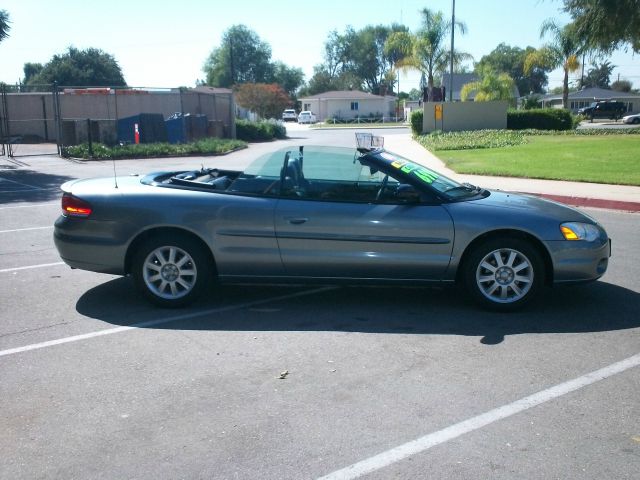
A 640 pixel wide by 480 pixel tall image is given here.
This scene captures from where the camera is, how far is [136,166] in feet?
71.4

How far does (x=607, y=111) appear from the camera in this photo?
59500 millimetres

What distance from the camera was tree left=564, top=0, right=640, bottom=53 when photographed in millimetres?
21375

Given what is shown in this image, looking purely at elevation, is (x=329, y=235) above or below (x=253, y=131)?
below

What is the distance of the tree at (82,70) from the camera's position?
7506 centimetres

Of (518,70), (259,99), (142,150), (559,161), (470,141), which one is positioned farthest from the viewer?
(518,70)

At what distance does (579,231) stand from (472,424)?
2.70m

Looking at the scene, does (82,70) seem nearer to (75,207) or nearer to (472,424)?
(75,207)

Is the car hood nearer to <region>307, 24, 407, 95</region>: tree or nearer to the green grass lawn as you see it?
the green grass lawn

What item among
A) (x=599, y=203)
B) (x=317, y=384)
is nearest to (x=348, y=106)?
(x=599, y=203)

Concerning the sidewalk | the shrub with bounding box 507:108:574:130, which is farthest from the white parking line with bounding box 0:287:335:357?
the shrub with bounding box 507:108:574:130

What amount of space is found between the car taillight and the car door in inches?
69.0

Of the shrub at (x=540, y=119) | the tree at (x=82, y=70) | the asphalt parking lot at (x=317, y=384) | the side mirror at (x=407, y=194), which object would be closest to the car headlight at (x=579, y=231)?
the asphalt parking lot at (x=317, y=384)

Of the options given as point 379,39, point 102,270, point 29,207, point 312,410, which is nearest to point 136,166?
point 29,207

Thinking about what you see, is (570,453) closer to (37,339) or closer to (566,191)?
(37,339)
